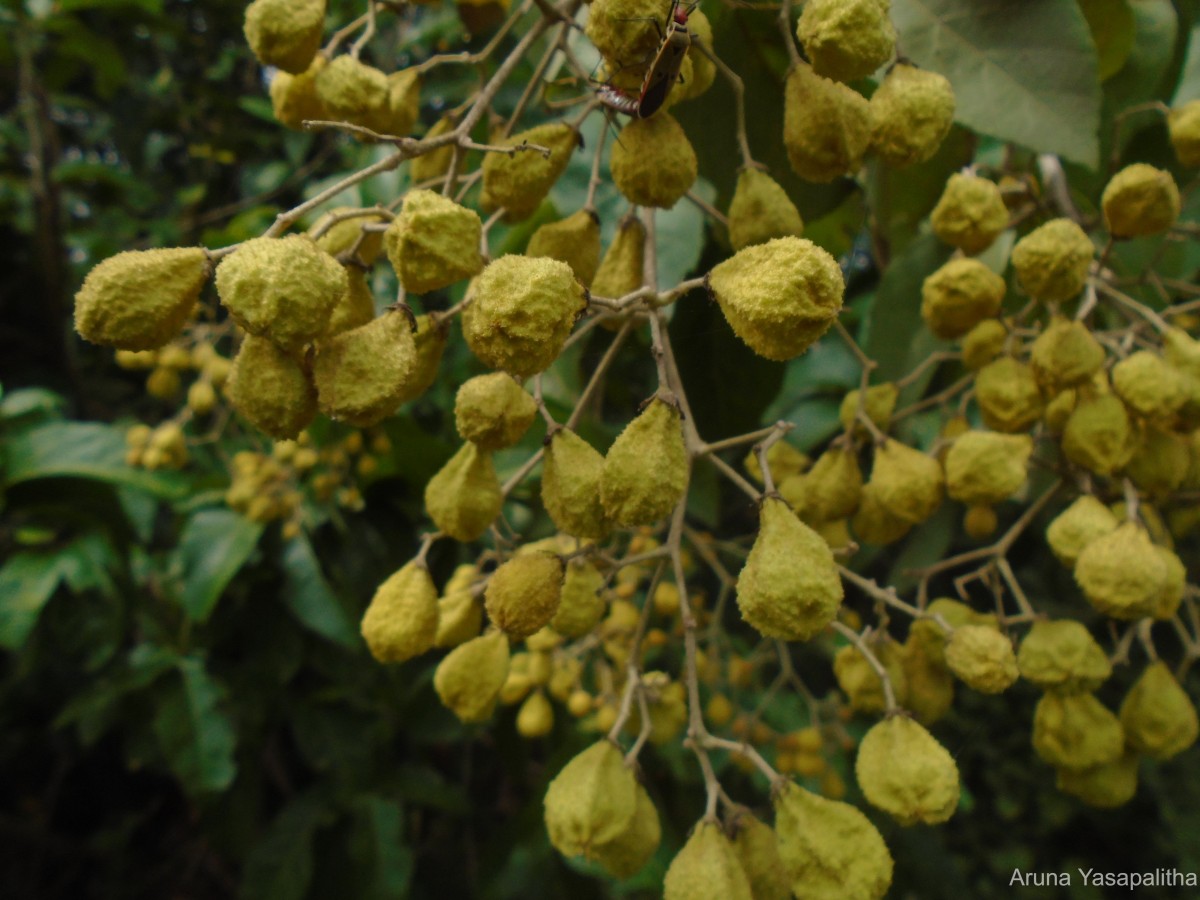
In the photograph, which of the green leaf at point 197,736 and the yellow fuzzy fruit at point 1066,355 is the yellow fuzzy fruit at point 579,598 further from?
the green leaf at point 197,736

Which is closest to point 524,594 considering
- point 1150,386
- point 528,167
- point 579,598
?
point 579,598

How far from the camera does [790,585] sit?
0.56 metres

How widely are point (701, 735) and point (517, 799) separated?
1310mm

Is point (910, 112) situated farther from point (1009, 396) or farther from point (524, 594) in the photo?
point (524, 594)

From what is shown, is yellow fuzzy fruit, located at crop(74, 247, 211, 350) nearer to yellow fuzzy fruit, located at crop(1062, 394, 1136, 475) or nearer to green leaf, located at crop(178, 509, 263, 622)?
yellow fuzzy fruit, located at crop(1062, 394, 1136, 475)

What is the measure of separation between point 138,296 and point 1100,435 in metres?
0.71

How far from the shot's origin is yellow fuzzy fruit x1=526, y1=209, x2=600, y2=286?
65cm

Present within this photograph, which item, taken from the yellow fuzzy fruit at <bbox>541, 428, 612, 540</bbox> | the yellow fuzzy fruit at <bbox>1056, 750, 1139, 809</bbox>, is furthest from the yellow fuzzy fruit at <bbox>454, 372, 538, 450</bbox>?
the yellow fuzzy fruit at <bbox>1056, 750, 1139, 809</bbox>

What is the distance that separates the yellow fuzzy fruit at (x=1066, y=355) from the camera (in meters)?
0.72

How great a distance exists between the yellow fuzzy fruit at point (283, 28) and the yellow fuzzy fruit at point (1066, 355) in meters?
0.62

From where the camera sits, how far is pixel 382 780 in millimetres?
1628

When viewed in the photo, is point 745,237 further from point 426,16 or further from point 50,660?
point 50,660

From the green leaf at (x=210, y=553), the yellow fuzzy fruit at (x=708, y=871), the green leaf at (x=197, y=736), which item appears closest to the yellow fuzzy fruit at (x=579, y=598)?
the yellow fuzzy fruit at (x=708, y=871)

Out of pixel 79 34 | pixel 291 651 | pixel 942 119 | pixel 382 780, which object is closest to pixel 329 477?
pixel 291 651
